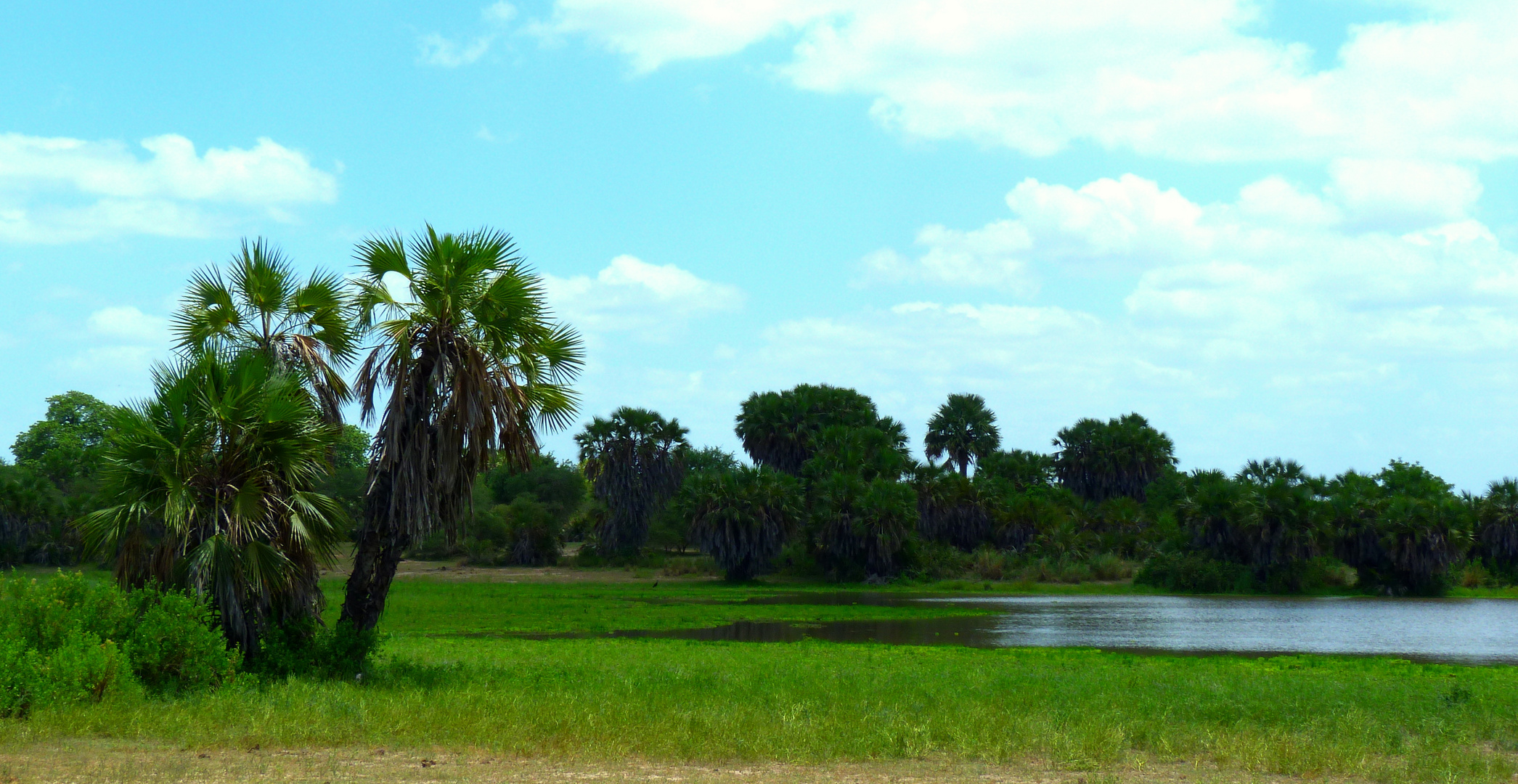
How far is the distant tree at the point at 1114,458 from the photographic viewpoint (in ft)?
286

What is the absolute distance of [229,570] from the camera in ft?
51.6

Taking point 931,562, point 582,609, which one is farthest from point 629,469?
point 582,609

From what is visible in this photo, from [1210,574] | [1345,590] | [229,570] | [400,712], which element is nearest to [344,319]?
[229,570]

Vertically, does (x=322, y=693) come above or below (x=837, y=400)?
below

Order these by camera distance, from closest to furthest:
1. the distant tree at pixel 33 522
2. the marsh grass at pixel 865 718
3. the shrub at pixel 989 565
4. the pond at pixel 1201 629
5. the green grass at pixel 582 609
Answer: the marsh grass at pixel 865 718
the pond at pixel 1201 629
the green grass at pixel 582 609
the distant tree at pixel 33 522
the shrub at pixel 989 565

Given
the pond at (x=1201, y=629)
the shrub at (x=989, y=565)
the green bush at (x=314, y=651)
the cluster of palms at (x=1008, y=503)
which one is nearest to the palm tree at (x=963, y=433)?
the cluster of palms at (x=1008, y=503)

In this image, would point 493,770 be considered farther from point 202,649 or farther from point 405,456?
point 405,456

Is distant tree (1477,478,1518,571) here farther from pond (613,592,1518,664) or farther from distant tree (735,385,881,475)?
distant tree (735,385,881,475)

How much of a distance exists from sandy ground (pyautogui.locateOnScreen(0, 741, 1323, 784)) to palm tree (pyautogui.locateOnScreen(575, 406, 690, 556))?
68.1m

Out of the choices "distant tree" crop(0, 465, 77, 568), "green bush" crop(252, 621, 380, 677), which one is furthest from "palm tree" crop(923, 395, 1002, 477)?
"green bush" crop(252, 621, 380, 677)

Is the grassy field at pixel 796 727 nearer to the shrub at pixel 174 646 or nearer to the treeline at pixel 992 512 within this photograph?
the shrub at pixel 174 646

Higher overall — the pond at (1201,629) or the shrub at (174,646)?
the shrub at (174,646)

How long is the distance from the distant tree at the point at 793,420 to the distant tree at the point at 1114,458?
1794cm

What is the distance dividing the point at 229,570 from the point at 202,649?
1247 millimetres
